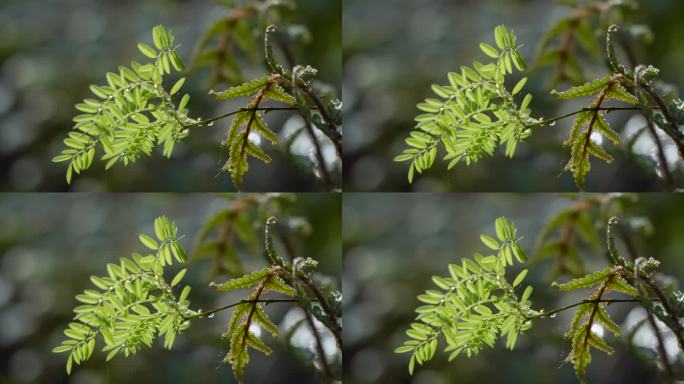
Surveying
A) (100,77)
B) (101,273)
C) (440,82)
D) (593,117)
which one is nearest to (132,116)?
(100,77)

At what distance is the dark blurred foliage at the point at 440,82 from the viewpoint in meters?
1.72

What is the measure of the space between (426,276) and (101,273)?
0.68 metres

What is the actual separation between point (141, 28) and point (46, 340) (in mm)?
689

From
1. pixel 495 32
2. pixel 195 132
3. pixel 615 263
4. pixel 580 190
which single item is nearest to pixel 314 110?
pixel 195 132

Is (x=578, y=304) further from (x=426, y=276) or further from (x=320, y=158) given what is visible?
(x=320, y=158)

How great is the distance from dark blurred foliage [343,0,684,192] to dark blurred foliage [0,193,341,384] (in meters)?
0.15

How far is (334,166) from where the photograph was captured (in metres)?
1.74

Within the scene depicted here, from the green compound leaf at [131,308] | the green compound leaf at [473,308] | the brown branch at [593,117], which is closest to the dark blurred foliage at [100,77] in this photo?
the green compound leaf at [131,308]

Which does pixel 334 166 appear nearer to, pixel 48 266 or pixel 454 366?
pixel 454 366

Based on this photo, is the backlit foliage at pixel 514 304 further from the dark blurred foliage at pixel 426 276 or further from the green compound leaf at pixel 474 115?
the green compound leaf at pixel 474 115

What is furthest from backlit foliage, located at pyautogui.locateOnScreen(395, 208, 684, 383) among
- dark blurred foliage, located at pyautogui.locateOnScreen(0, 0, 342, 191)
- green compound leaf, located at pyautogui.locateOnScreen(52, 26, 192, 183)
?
green compound leaf, located at pyautogui.locateOnScreen(52, 26, 192, 183)

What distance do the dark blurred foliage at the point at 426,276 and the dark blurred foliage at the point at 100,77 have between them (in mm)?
173

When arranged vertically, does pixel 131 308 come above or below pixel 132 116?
below

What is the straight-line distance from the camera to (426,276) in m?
1.73
